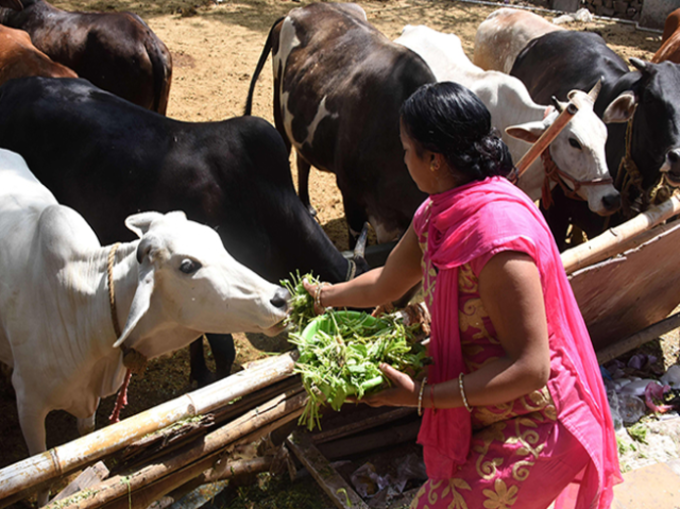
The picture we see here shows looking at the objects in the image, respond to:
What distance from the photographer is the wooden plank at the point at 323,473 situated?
8.45 ft

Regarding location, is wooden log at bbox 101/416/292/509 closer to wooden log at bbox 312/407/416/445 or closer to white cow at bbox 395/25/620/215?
wooden log at bbox 312/407/416/445

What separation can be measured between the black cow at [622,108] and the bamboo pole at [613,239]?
0.44 m

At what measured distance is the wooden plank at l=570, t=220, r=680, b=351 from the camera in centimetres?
322

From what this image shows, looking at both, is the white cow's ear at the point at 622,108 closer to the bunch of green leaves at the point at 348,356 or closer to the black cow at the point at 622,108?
the black cow at the point at 622,108

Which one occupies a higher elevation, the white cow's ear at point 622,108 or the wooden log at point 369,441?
the white cow's ear at point 622,108

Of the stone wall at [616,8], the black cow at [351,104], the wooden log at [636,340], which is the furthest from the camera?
the stone wall at [616,8]

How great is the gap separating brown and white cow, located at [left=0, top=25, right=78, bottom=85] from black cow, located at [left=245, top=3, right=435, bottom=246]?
206 centimetres

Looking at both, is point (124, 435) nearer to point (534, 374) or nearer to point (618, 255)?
point (534, 374)

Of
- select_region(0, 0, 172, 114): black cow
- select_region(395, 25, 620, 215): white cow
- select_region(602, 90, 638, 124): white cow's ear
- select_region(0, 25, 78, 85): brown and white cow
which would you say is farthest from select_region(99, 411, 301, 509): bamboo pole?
select_region(0, 0, 172, 114): black cow

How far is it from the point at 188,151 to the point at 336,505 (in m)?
2.18

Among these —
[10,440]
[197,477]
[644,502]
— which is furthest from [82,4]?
[644,502]

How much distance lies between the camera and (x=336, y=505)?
2623mm

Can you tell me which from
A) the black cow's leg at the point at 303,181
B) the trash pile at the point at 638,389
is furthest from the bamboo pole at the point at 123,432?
the black cow's leg at the point at 303,181

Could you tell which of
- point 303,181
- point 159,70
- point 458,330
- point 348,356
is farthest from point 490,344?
point 159,70
